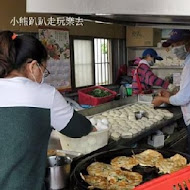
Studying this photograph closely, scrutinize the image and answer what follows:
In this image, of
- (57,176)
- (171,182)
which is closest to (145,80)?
(57,176)

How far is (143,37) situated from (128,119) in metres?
3.85

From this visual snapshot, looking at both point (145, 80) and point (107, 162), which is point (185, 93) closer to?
point (107, 162)

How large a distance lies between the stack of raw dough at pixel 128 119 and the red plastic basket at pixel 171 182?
136cm

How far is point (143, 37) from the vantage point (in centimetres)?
648

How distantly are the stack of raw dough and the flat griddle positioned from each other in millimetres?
420

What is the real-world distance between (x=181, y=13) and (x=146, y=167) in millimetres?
1424

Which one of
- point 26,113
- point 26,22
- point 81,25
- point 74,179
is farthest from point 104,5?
point 81,25

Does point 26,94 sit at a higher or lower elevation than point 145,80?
higher

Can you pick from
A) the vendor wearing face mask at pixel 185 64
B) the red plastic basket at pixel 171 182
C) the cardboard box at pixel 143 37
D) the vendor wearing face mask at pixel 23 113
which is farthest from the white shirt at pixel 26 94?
the cardboard box at pixel 143 37

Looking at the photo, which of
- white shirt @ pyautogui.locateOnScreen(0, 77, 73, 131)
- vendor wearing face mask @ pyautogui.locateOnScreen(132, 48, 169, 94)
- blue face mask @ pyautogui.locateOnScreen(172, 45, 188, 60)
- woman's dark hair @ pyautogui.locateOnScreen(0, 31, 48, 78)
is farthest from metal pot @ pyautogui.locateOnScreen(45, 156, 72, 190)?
vendor wearing face mask @ pyautogui.locateOnScreen(132, 48, 169, 94)

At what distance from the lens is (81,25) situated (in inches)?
214

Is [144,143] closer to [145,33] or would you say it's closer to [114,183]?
[114,183]

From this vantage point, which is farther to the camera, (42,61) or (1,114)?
(42,61)

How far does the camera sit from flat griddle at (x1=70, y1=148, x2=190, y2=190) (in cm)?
145
